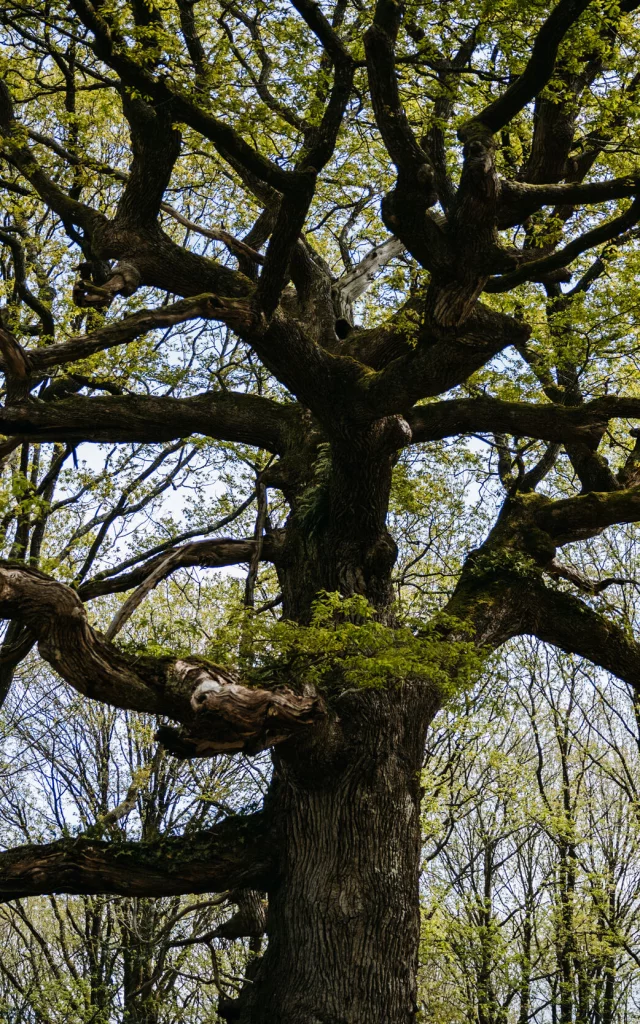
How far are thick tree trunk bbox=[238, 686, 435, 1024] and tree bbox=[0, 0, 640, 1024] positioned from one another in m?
0.02

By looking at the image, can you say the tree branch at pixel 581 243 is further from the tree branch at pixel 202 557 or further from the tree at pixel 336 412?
the tree branch at pixel 202 557

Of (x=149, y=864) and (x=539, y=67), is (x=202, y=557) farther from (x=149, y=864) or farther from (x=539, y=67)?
(x=539, y=67)

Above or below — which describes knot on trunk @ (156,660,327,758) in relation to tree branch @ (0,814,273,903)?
above

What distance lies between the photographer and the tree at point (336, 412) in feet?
20.1

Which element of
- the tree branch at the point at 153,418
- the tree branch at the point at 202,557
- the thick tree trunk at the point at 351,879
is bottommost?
the thick tree trunk at the point at 351,879

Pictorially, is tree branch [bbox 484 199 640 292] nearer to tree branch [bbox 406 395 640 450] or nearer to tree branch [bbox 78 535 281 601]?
tree branch [bbox 406 395 640 450]

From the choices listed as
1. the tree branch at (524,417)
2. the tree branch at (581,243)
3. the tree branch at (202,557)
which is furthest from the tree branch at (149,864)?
the tree branch at (581,243)

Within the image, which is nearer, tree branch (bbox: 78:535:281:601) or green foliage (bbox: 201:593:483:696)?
green foliage (bbox: 201:593:483:696)

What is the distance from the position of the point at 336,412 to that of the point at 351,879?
3529mm

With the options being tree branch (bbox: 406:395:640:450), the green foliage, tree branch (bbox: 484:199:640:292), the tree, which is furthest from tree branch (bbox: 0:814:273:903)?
tree branch (bbox: 484:199:640:292)

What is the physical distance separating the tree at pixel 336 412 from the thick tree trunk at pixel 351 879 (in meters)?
0.02

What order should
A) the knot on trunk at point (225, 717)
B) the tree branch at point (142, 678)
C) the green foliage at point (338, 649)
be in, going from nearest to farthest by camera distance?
the tree branch at point (142, 678) → the knot on trunk at point (225, 717) → the green foliage at point (338, 649)

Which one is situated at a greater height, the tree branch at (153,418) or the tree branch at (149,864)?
the tree branch at (153,418)

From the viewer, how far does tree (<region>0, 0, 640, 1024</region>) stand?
20.1 feet
